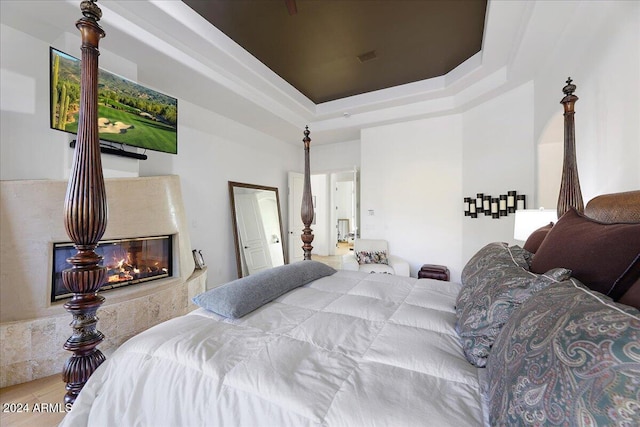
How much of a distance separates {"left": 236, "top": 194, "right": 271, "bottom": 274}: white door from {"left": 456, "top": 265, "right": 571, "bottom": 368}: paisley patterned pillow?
3778mm

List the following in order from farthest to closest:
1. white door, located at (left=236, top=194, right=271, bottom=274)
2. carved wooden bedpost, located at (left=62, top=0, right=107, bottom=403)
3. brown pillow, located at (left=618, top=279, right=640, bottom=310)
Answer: white door, located at (left=236, top=194, right=271, bottom=274) < carved wooden bedpost, located at (left=62, top=0, right=107, bottom=403) < brown pillow, located at (left=618, top=279, right=640, bottom=310)

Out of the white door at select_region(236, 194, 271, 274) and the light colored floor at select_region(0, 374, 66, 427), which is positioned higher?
the white door at select_region(236, 194, 271, 274)

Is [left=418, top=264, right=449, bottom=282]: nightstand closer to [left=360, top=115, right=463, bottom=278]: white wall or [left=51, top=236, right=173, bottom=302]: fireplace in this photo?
[left=360, top=115, right=463, bottom=278]: white wall

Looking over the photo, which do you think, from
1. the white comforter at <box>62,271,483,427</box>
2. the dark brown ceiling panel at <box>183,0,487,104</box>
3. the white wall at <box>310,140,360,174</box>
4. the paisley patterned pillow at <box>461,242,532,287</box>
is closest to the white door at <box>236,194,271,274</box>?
the white wall at <box>310,140,360,174</box>

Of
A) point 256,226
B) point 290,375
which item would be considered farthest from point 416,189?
point 290,375

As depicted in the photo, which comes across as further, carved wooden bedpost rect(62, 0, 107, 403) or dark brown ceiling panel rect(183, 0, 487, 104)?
dark brown ceiling panel rect(183, 0, 487, 104)

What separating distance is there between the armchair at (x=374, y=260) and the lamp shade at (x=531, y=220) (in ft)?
6.57

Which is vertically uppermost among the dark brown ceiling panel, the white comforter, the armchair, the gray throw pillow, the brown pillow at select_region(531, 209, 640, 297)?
the dark brown ceiling panel

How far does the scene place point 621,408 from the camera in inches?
15.2

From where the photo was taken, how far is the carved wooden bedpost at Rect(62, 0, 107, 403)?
3.34ft

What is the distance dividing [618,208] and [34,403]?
3615 mm

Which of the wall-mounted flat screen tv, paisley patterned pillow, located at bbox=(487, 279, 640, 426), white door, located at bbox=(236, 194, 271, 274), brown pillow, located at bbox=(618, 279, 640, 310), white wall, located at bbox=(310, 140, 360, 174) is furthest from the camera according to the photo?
white wall, located at bbox=(310, 140, 360, 174)

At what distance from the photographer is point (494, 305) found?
3.00 feet

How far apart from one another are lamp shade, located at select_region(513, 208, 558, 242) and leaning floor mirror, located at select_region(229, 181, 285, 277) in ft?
12.0
